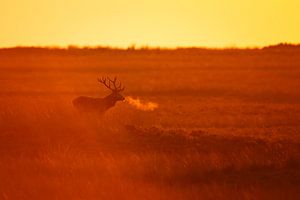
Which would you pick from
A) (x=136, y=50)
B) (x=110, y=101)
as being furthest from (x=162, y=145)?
(x=136, y=50)

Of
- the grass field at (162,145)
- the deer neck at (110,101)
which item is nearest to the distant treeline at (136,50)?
the grass field at (162,145)

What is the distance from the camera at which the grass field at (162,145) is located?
14.8 m

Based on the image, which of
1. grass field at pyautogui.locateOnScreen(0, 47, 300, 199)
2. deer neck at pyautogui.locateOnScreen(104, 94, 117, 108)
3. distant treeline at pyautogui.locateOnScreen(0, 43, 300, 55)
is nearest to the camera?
grass field at pyautogui.locateOnScreen(0, 47, 300, 199)

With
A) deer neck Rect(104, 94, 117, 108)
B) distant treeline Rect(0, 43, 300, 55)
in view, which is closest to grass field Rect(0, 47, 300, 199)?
deer neck Rect(104, 94, 117, 108)

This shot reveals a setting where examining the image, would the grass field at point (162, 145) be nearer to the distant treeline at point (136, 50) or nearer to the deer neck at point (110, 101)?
the deer neck at point (110, 101)

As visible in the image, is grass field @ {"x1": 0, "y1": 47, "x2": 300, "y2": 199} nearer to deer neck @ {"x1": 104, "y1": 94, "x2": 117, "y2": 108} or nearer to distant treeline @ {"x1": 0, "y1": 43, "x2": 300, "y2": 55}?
deer neck @ {"x1": 104, "y1": 94, "x2": 117, "y2": 108}

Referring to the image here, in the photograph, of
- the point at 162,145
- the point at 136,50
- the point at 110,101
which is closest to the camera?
the point at 162,145

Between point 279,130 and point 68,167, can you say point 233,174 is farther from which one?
point 279,130

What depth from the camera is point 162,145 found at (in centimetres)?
1970

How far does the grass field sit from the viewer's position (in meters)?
14.8

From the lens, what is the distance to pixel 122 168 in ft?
53.8

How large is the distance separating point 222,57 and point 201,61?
303cm

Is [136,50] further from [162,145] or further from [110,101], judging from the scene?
[162,145]

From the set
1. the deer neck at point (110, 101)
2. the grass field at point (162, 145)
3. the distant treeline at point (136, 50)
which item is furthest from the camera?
the distant treeline at point (136, 50)
